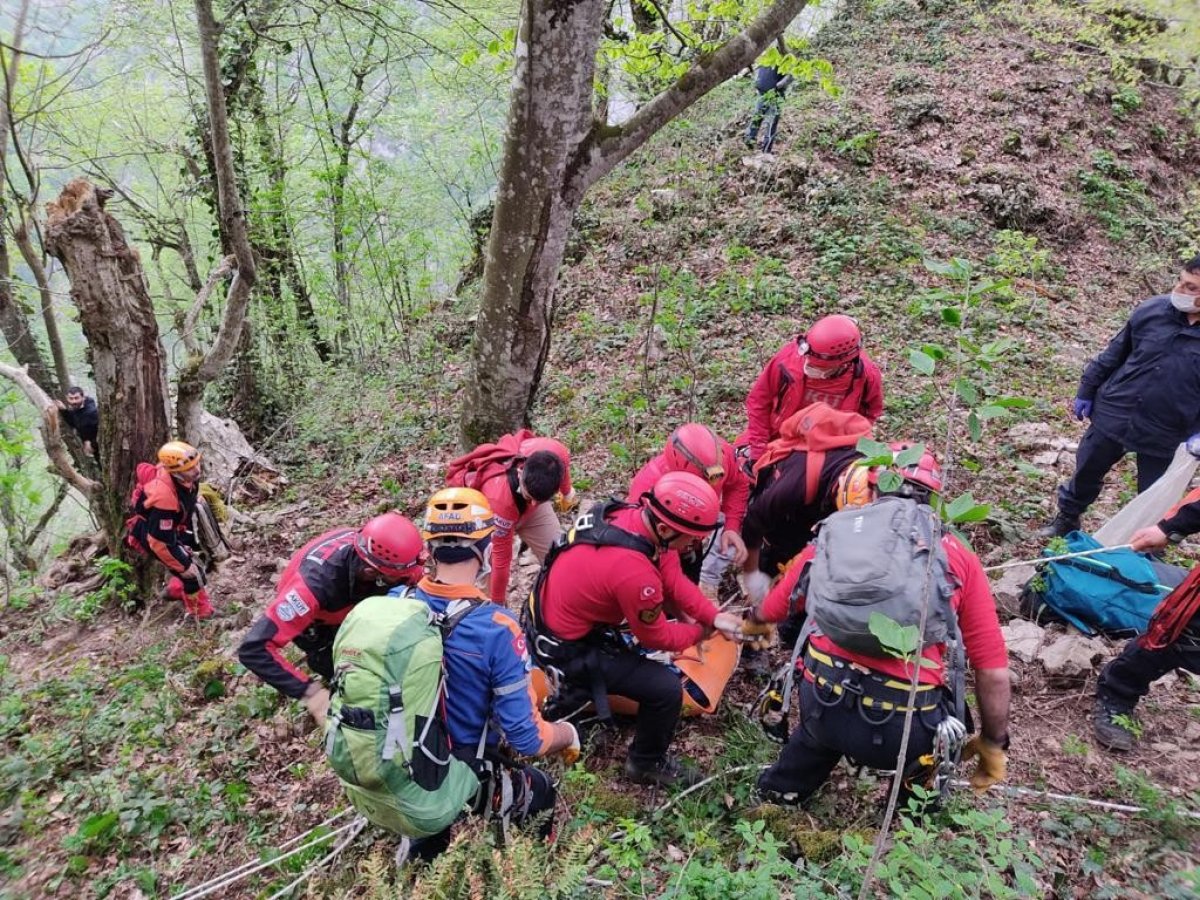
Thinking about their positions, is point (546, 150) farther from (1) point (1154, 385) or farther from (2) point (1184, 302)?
(1) point (1154, 385)

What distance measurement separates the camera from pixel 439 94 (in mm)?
14086

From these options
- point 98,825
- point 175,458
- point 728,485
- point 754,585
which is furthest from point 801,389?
point 175,458

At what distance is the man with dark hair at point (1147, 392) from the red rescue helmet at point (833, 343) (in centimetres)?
221

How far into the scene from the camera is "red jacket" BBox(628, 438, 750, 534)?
4.69 metres

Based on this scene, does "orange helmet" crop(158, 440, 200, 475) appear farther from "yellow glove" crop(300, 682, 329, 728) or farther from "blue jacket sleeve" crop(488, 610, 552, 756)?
"blue jacket sleeve" crop(488, 610, 552, 756)

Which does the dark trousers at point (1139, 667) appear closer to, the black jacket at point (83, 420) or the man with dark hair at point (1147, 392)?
the man with dark hair at point (1147, 392)

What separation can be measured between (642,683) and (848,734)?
128 centimetres

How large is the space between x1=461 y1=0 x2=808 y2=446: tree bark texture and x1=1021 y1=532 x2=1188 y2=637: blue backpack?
453 centimetres

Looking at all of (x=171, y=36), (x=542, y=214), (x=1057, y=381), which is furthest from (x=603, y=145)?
(x=171, y=36)

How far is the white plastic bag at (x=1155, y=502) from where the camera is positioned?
461 centimetres

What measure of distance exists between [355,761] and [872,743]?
2.34 m

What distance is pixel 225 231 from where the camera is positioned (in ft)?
24.1

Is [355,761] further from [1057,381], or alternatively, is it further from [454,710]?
[1057,381]

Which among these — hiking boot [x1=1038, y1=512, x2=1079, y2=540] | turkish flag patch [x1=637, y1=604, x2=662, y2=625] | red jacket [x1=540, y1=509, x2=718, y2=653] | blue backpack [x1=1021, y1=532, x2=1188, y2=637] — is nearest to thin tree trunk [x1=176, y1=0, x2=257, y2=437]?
red jacket [x1=540, y1=509, x2=718, y2=653]
